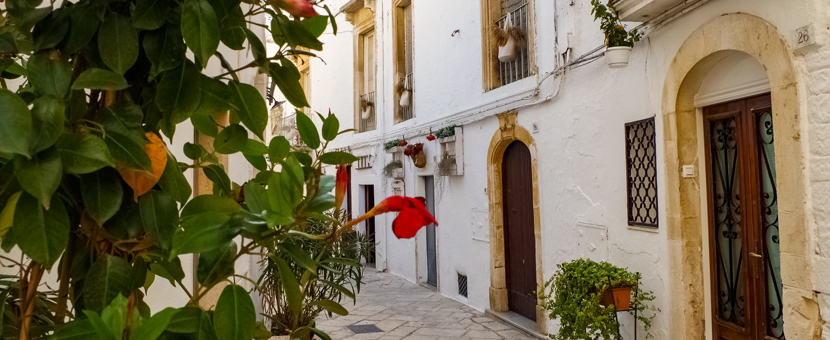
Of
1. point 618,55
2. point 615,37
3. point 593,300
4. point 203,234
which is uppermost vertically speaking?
point 615,37

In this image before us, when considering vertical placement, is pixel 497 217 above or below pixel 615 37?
below

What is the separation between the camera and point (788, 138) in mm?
3379

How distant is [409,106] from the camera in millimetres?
10500

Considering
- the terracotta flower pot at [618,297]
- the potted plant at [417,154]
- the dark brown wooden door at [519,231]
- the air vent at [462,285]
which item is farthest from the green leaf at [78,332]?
the potted plant at [417,154]

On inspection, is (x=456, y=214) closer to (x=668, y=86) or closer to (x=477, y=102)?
(x=477, y=102)

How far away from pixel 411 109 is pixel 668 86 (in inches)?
247

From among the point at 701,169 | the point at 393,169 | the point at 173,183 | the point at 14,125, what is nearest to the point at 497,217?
the point at 701,169

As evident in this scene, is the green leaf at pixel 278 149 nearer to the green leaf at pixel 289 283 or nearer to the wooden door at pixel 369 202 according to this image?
the green leaf at pixel 289 283

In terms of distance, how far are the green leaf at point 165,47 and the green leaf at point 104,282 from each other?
0.83ft

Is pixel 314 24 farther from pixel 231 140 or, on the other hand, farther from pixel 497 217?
pixel 497 217

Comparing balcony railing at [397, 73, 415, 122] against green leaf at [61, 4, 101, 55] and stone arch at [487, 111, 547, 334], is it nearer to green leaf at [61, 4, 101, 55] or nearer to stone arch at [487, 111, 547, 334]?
stone arch at [487, 111, 547, 334]

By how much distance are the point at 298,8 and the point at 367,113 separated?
11.2 metres

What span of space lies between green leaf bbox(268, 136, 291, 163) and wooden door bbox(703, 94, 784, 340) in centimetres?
372

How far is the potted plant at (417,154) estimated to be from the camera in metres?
9.31
